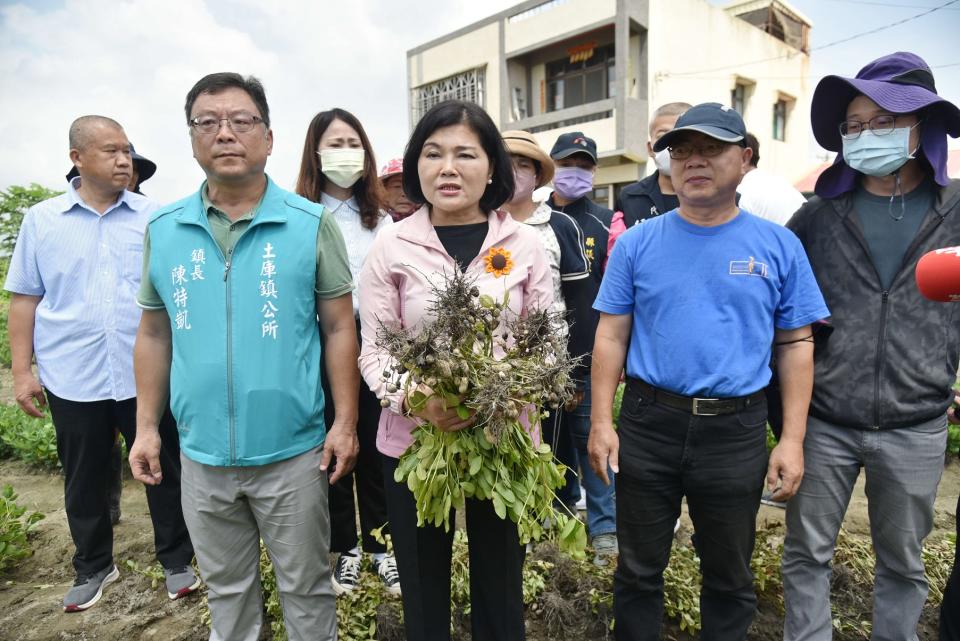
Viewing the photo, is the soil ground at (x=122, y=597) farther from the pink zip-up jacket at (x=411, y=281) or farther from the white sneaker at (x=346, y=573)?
the pink zip-up jacket at (x=411, y=281)

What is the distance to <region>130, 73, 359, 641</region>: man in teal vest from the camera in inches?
83.2

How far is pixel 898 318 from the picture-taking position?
222 centimetres

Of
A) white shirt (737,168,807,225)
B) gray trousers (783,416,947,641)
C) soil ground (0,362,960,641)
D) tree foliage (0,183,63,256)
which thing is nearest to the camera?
gray trousers (783,416,947,641)

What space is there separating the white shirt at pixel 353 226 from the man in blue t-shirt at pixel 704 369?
1.34m

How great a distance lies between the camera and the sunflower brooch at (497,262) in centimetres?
204

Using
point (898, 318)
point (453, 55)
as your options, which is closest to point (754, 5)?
point (453, 55)

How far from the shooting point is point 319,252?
222 cm

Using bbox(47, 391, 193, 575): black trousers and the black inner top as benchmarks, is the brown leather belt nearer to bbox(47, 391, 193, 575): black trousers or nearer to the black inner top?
the black inner top

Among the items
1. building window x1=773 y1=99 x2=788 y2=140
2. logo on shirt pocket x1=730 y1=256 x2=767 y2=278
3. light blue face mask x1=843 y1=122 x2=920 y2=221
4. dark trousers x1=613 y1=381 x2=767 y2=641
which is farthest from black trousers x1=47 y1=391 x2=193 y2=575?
building window x1=773 y1=99 x2=788 y2=140

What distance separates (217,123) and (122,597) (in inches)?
104

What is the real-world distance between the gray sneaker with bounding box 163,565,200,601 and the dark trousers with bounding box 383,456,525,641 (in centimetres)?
165

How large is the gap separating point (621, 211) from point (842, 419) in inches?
76.5

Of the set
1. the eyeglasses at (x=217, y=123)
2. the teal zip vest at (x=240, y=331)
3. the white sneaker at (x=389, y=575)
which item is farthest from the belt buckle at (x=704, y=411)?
the eyeglasses at (x=217, y=123)

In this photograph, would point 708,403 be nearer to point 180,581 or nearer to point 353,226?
point 353,226
